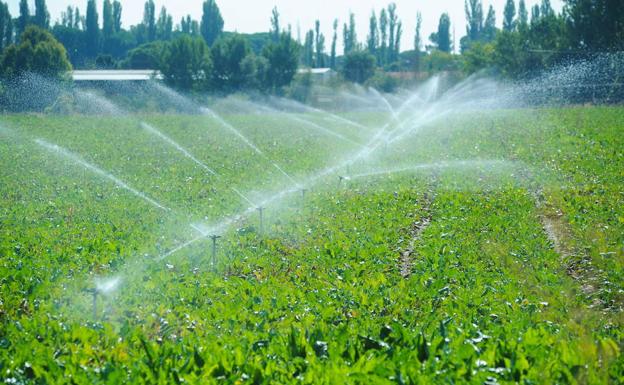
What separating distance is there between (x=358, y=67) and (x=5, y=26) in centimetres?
3951

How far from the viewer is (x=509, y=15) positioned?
357 ft

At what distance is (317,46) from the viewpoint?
116125mm

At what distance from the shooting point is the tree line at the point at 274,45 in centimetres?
5150

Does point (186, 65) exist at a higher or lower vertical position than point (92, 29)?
lower

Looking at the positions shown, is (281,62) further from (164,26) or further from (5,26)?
(164,26)

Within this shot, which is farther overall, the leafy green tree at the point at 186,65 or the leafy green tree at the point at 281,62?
the leafy green tree at the point at 281,62

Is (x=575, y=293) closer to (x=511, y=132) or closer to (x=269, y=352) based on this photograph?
(x=269, y=352)

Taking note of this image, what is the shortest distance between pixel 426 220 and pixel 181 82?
193 ft

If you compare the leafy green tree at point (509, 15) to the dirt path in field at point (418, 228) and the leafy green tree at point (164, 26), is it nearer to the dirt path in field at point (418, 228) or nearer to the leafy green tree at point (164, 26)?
the leafy green tree at point (164, 26)

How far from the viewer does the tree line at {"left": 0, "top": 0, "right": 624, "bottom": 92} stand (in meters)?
51.5

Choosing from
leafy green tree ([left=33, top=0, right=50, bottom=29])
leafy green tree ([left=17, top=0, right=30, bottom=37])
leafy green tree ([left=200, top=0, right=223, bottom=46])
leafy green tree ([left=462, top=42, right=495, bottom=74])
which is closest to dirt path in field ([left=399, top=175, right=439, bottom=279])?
leafy green tree ([left=462, top=42, right=495, bottom=74])

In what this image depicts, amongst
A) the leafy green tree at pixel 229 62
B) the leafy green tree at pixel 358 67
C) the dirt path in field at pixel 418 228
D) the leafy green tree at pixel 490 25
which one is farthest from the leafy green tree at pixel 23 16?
the dirt path in field at pixel 418 228

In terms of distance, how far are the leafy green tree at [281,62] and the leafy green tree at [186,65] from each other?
6140 millimetres

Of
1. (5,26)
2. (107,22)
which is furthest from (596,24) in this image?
(107,22)
